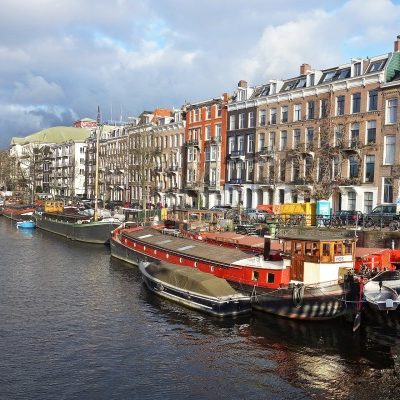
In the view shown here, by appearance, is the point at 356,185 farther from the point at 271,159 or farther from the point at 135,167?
the point at 135,167

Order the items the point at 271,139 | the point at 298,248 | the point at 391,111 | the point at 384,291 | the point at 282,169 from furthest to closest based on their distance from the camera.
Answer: the point at 271,139 → the point at 282,169 → the point at 391,111 → the point at 298,248 → the point at 384,291

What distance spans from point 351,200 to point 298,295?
3279 centimetres

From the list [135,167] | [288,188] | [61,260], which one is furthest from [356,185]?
[135,167]

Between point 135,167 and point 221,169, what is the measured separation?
24.0 meters

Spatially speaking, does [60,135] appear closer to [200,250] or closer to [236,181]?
[236,181]

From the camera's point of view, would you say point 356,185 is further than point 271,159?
No

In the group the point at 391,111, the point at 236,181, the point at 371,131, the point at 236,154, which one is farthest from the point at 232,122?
the point at 391,111

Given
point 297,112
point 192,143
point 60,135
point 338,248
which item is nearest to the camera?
point 338,248

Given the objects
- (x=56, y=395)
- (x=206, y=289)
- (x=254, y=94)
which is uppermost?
(x=254, y=94)

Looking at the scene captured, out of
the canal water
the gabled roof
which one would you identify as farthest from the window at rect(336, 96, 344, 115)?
the gabled roof

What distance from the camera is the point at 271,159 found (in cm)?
6988

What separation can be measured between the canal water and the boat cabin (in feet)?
8.49

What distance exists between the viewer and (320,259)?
29031 mm

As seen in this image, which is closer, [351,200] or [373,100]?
[373,100]
